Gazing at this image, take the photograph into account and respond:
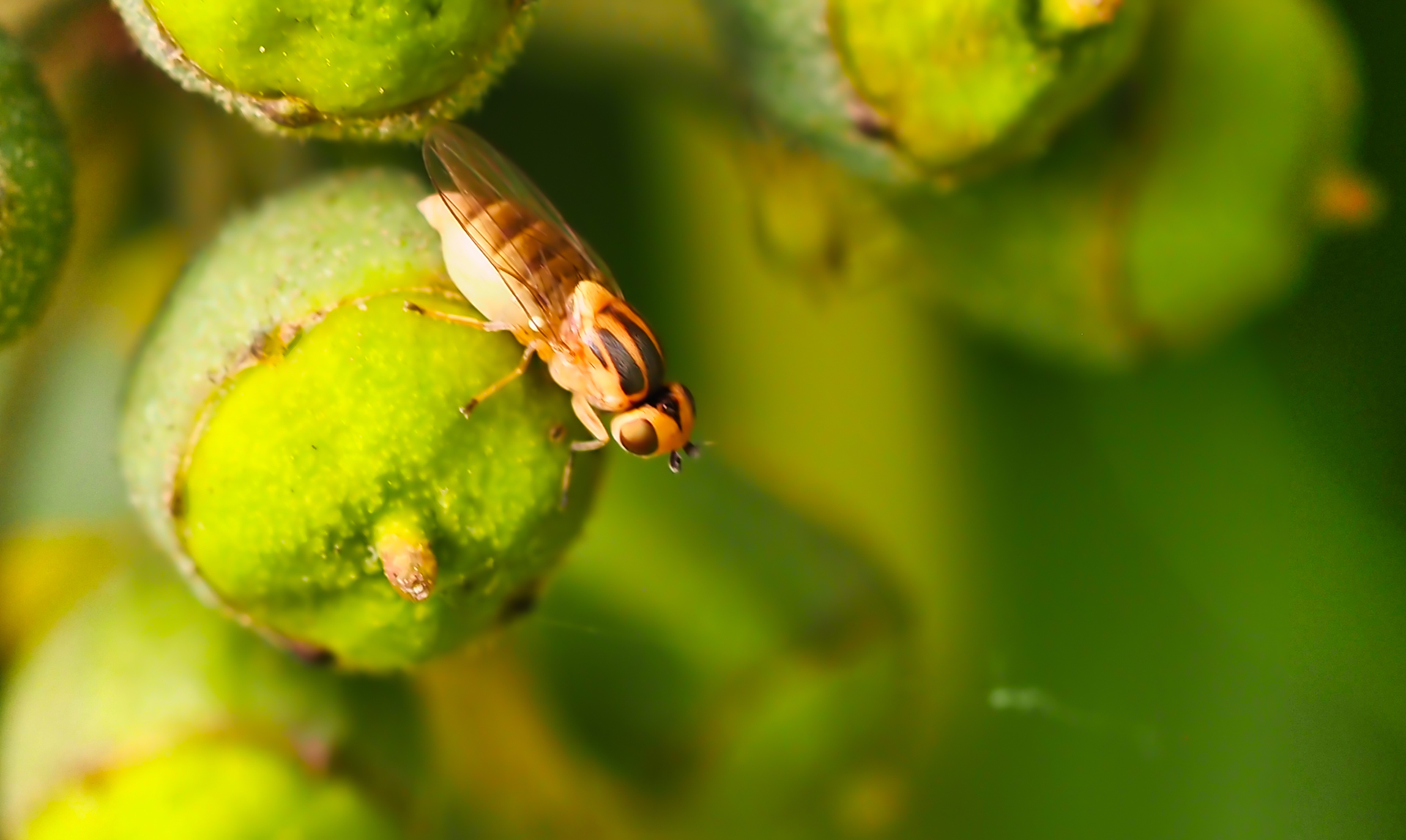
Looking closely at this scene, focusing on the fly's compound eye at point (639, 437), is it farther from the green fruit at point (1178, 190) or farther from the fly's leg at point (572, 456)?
the green fruit at point (1178, 190)

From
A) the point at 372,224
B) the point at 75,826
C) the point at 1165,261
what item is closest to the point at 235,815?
the point at 75,826

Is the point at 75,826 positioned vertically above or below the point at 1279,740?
above

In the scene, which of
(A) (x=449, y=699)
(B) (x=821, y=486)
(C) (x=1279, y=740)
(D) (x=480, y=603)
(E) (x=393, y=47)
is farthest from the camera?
(B) (x=821, y=486)

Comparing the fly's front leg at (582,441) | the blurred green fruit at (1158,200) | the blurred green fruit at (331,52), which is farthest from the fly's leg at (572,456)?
the blurred green fruit at (1158,200)

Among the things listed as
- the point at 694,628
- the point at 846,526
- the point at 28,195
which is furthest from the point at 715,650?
the point at 28,195

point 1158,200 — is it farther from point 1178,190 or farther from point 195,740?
point 195,740

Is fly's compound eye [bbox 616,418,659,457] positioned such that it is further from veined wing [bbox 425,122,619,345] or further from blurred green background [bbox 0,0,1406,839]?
blurred green background [bbox 0,0,1406,839]

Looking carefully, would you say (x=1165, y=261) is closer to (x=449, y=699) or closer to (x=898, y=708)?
(x=898, y=708)

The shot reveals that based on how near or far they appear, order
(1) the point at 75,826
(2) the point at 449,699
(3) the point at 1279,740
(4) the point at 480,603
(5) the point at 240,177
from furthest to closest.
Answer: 1. (3) the point at 1279,740
2. (2) the point at 449,699
3. (5) the point at 240,177
4. (1) the point at 75,826
5. (4) the point at 480,603

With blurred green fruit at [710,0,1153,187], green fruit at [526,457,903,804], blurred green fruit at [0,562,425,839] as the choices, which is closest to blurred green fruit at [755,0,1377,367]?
blurred green fruit at [710,0,1153,187]
